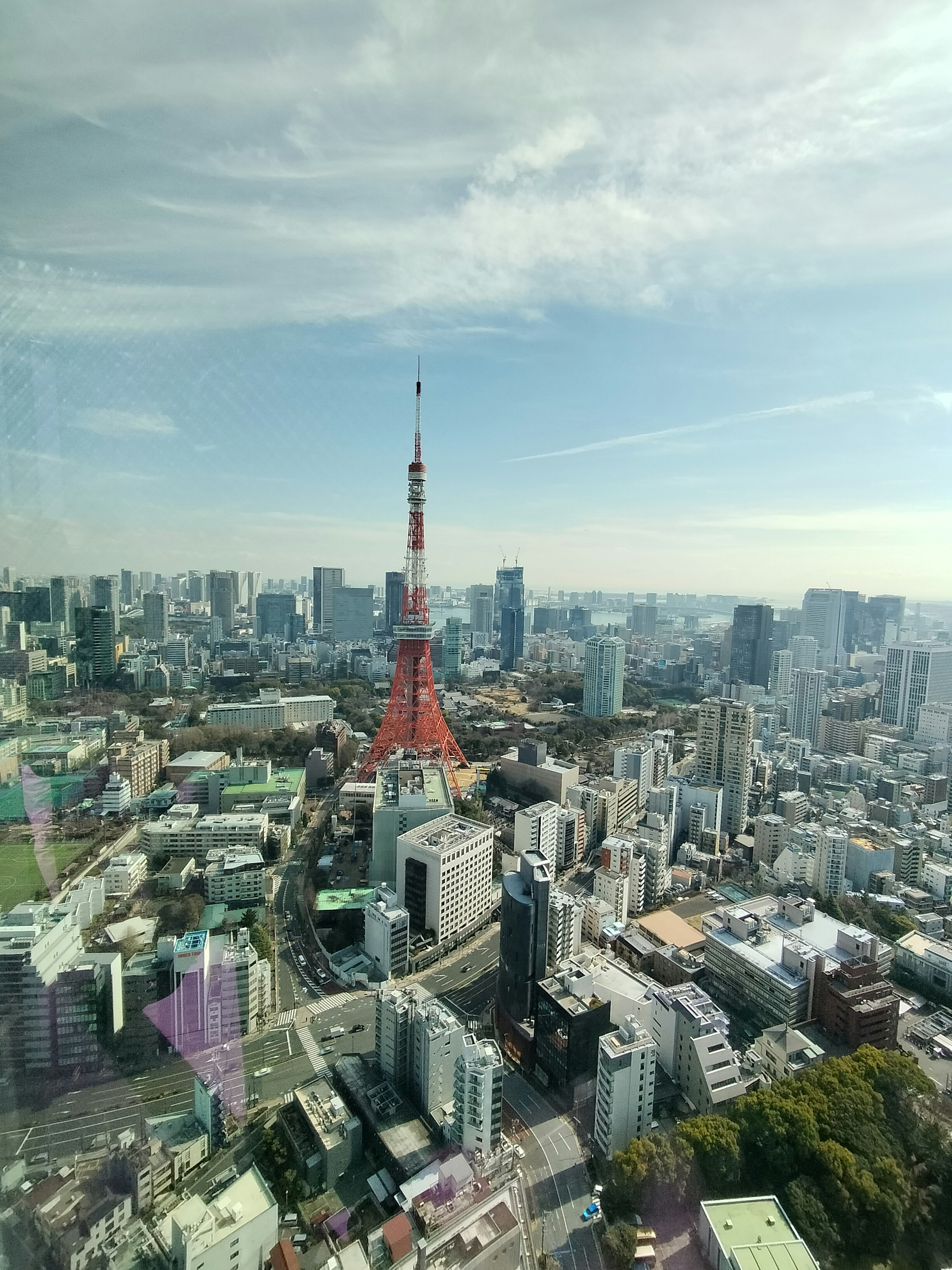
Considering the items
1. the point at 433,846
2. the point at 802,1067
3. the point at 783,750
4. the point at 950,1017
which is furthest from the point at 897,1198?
the point at 783,750

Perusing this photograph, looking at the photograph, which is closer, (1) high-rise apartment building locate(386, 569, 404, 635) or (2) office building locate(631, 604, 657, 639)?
(1) high-rise apartment building locate(386, 569, 404, 635)

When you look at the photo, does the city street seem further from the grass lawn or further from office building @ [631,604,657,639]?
office building @ [631,604,657,639]

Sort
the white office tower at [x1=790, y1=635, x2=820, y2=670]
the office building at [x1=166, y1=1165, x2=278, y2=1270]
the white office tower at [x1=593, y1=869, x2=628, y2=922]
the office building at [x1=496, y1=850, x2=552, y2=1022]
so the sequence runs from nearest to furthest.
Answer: the office building at [x1=166, y1=1165, x2=278, y2=1270]
the office building at [x1=496, y1=850, x2=552, y2=1022]
the white office tower at [x1=593, y1=869, x2=628, y2=922]
the white office tower at [x1=790, y1=635, x2=820, y2=670]

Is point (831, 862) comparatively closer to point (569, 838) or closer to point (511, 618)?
point (569, 838)

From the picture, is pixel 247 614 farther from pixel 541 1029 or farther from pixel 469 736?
pixel 541 1029

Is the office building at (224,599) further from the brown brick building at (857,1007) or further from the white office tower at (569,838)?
the brown brick building at (857,1007)

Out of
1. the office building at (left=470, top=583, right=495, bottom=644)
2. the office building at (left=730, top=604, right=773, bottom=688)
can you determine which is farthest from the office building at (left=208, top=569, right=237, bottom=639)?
the office building at (left=470, top=583, right=495, bottom=644)

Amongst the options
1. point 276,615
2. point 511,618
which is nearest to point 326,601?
point 276,615
